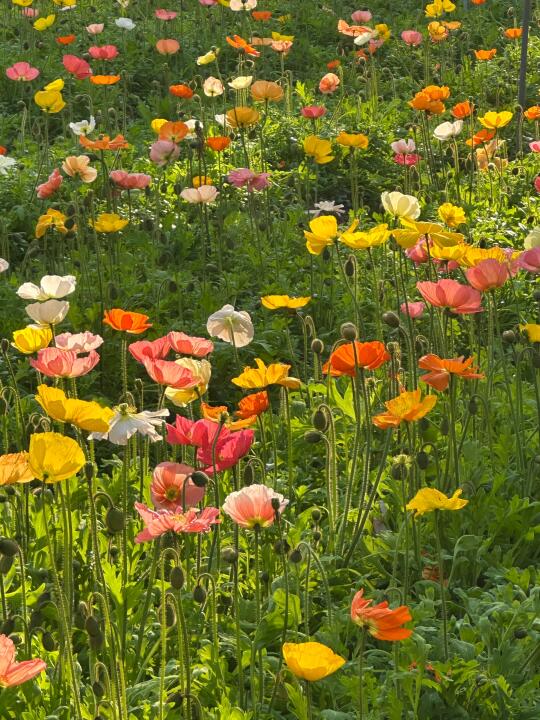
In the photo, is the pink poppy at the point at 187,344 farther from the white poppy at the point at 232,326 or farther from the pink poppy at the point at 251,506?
the pink poppy at the point at 251,506

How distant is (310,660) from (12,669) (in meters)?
0.44

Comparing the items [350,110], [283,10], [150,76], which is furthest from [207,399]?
[283,10]

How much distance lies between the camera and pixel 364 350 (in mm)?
2471

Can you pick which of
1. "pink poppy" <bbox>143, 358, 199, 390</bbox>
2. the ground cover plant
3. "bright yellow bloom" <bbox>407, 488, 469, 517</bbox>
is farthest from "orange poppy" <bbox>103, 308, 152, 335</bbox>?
"bright yellow bloom" <bbox>407, 488, 469, 517</bbox>

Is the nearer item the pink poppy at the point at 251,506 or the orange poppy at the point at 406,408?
the pink poppy at the point at 251,506

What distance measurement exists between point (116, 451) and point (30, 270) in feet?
4.83

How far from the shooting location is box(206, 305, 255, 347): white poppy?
3.01m

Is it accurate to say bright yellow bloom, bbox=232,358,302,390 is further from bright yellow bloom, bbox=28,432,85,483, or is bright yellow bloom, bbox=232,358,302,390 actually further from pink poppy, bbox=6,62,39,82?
pink poppy, bbox=6,62,39,82

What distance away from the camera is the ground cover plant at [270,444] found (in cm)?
206

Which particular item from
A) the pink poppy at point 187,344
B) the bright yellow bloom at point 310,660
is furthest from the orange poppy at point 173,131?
the bright yellow bloom at point 310,660

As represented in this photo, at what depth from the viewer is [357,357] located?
249 cm

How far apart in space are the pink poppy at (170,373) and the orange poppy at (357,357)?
1.18 ft

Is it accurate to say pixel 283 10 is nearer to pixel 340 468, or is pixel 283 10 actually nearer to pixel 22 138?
pixel 22 138

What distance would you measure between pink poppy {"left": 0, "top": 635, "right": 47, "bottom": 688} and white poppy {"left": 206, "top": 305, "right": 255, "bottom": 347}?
1419 mm
